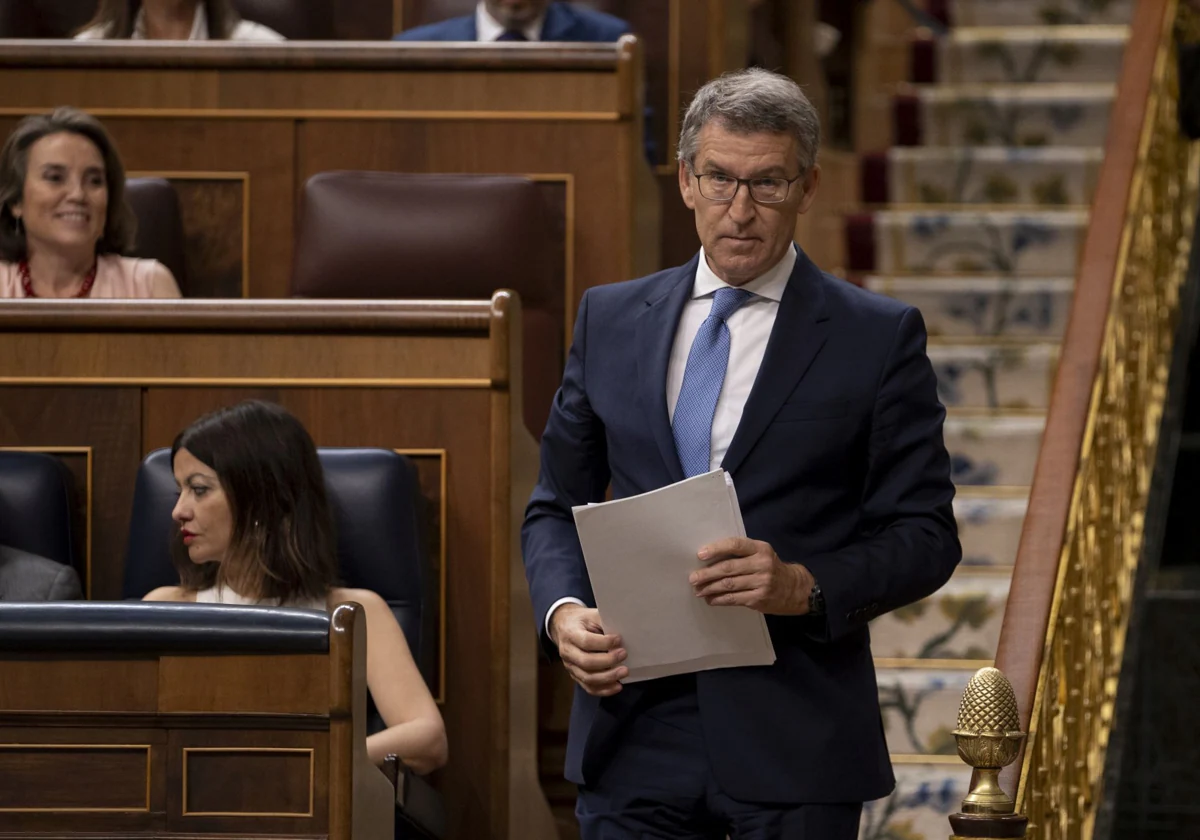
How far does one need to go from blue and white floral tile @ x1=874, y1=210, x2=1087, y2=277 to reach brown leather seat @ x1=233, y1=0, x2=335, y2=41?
1.28m

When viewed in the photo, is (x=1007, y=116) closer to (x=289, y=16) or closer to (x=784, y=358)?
(x=289, y=16)

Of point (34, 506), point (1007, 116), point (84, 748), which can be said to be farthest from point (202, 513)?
Answer: point (1007, 116)

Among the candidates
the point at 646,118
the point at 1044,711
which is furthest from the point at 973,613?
the point at 646,118

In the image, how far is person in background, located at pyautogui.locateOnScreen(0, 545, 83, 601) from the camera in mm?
2443

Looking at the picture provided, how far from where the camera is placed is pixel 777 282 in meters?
1.69

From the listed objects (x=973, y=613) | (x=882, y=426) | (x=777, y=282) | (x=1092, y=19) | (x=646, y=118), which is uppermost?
(x=1092, y=19)

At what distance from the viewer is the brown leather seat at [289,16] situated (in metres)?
4.17

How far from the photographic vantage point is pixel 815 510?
1.62 m

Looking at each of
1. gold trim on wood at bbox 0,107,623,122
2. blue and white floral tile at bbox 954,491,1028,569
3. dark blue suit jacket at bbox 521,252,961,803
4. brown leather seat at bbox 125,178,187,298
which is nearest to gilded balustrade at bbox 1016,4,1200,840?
blue and white floral tile at bbox 954,491,1028,569

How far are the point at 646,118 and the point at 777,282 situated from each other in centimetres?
208

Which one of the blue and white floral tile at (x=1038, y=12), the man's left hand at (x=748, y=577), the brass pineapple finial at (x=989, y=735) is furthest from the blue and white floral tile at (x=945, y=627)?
the blue and white floral tile at (x=1038, y=12)

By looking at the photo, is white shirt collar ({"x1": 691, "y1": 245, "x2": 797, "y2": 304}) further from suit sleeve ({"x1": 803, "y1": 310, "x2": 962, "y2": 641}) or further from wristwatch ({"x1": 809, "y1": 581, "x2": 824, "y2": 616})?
wristwatch ({"x1": 809, "y1": 581, "x2": 824, "y2": 616})

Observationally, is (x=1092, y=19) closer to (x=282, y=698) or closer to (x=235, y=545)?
(x=235, y=545)

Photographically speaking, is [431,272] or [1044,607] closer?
[1044,607]
